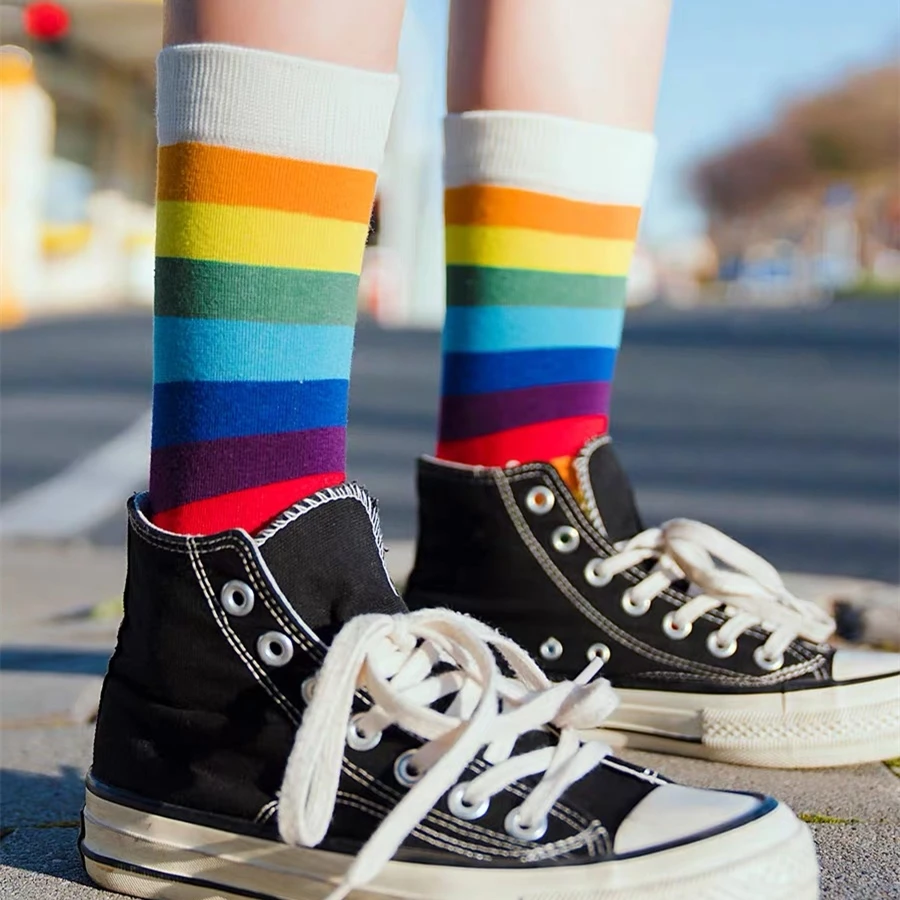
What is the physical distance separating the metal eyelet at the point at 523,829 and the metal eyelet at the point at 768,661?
38 centimetres

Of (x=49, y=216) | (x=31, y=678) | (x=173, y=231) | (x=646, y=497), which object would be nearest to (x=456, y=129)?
(x=173, y=231)

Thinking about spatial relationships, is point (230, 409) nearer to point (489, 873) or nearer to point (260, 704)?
point (260, 704)

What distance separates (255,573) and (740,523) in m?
2.29

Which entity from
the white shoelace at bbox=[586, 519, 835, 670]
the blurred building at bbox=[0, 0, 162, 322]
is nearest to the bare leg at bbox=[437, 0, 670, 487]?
the white shoelace at bbox=[586, 519, 835, 670]

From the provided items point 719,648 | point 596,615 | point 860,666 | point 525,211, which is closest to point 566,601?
point 596,615

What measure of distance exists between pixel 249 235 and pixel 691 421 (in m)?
3.79

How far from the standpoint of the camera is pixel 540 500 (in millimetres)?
1065

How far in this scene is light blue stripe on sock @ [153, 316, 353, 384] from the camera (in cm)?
81

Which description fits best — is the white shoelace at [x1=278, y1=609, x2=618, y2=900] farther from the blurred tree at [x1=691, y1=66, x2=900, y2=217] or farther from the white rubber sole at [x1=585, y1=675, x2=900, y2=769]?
the blurred tree at [x1=691, y1=66, x2=900, y2=217]

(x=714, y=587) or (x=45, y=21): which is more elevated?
(x=45, y=21)

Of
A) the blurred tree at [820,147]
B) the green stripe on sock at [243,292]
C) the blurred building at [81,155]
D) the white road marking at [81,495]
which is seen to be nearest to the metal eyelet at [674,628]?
the green stripe on sock at [243,292]

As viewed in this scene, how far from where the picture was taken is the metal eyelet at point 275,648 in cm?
78

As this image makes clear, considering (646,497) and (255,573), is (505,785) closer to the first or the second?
(255,573)

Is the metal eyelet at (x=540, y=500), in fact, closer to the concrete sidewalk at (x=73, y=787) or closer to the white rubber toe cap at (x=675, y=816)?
the concrete sidewalk at (x=73, y=787)
